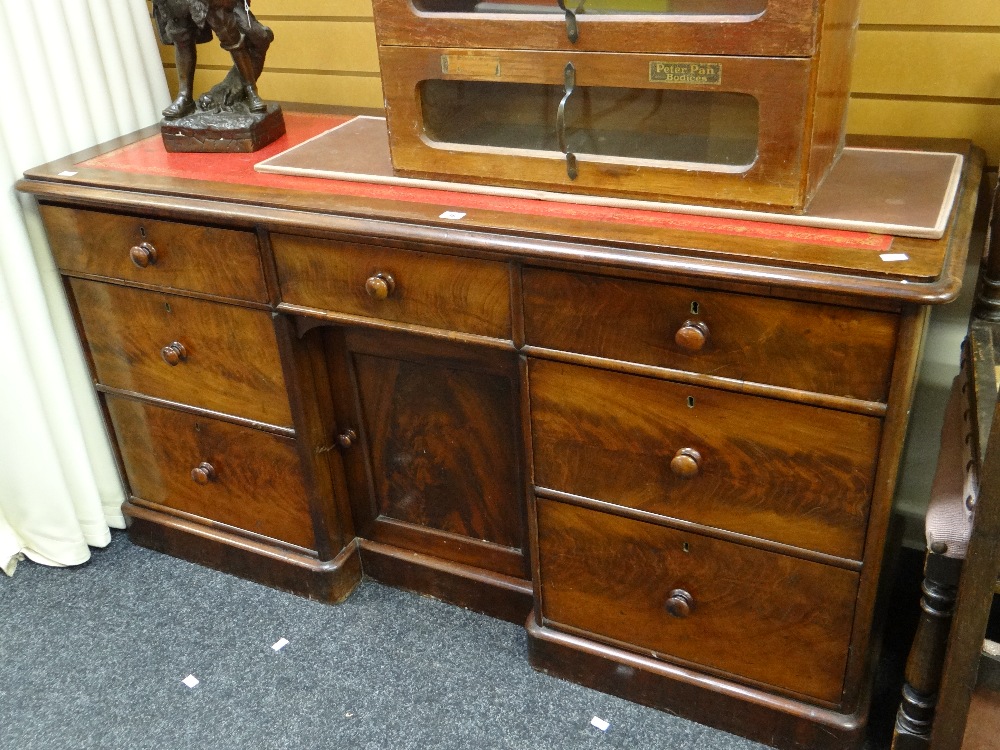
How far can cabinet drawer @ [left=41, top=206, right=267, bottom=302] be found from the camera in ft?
5.01

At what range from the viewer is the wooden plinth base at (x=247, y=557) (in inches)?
72.2

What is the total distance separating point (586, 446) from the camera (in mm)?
1396

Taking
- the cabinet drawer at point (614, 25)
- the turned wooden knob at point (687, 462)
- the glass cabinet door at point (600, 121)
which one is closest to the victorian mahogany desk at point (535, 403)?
the turned wooden knob at point (687, 462)

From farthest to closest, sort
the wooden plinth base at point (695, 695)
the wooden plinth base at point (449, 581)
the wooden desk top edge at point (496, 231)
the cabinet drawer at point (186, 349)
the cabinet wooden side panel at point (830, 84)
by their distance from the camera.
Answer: the wooden plinth base at point (449, 581), the cabinet drawer at point (186, 349), the wooden plinth base at point (695, 695), the cabinet wooden side panel at point (830, 84), the wooden desk top edge at point (496, 231)

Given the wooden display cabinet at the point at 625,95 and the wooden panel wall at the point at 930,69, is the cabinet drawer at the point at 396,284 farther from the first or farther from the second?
the wooden panel wall at the point at 930,69

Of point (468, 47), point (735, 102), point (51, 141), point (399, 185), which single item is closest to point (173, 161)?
point (51, 141)

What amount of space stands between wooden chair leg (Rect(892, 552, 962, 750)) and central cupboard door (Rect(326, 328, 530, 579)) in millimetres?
669

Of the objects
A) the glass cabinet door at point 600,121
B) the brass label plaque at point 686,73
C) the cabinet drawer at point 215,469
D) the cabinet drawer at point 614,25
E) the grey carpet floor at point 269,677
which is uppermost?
the cabinet drawer at point 614,25

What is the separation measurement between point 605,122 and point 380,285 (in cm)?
42

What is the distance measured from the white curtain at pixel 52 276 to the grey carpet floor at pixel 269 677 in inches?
5.6

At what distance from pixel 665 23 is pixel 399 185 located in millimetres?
490

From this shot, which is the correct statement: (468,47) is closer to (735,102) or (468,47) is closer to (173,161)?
(735,102)

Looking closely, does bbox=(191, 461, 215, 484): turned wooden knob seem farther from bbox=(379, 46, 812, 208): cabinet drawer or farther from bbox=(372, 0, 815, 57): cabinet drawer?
bbox=(372, 0, 815, 57): cabinet drawer

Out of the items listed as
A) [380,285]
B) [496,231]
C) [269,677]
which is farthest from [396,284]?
[269,677]
